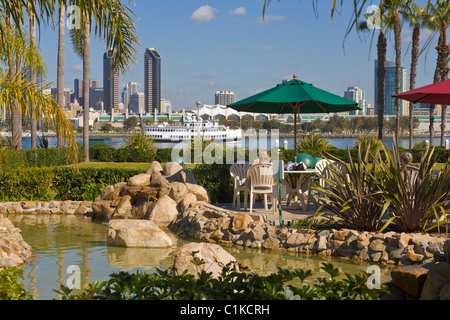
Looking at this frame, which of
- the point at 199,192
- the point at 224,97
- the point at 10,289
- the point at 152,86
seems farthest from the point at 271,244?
the point at 152,86

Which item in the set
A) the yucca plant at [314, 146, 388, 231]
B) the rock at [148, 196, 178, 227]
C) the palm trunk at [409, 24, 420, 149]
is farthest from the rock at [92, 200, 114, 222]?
the palm trunk at [409, 24, 420, 149]

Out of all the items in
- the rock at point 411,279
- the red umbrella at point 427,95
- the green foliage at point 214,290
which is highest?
the red umbrella at point 427,95

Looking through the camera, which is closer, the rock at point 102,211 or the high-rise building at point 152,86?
the rock at point 102,211

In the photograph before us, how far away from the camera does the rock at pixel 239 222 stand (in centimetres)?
755

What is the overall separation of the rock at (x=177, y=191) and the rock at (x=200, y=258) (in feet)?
13.9

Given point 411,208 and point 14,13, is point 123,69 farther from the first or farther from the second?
point 411,208

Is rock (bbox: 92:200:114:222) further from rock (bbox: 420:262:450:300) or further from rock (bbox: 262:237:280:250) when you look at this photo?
rock (bbox: 420:262:450:300)

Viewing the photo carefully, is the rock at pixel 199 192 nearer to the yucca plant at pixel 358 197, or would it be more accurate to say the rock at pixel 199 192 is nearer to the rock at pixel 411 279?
the yucca plant at pixel 358 197

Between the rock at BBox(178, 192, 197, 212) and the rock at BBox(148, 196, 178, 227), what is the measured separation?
0.16m

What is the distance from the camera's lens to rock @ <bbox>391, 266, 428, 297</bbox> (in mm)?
3836

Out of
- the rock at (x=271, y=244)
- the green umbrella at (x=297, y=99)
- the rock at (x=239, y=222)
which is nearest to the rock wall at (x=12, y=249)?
the rock at (x=239, y=222)

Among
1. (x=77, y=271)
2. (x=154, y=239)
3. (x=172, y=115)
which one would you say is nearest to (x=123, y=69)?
(x=154, y=239)

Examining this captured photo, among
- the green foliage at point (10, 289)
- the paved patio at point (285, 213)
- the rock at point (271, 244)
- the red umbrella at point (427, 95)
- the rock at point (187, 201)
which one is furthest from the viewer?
the rock at point (187, 201)

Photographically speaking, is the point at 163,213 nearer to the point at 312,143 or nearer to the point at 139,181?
the point at 139,181
